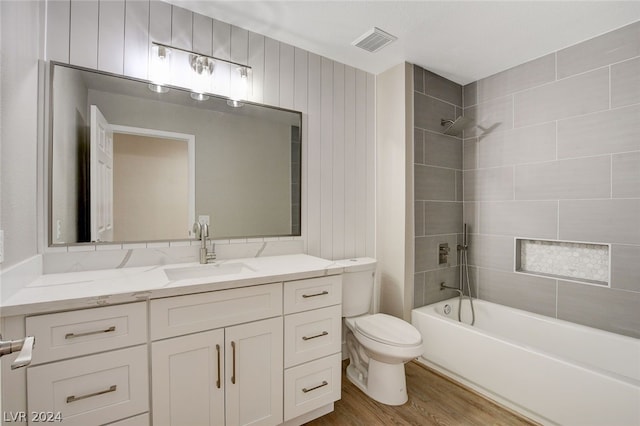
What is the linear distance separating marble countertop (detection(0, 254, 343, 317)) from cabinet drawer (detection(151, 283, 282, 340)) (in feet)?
0.13

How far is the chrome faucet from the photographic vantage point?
70.6 inches

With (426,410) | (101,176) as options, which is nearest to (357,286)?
(426,410)

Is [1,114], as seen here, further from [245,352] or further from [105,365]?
[245,352]

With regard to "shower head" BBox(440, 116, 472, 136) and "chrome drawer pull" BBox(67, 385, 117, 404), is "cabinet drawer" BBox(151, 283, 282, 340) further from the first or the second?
"shower head" BBox(440, 116, 472, 136)

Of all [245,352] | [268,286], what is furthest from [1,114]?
[245,352]

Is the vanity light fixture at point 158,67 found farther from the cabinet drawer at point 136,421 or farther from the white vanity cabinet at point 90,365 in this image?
the cabinet drawer at point 136,421

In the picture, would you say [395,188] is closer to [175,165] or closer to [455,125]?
[455,125]

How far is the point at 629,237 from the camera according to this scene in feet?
6.52

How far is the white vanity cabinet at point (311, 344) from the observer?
1.64 meters

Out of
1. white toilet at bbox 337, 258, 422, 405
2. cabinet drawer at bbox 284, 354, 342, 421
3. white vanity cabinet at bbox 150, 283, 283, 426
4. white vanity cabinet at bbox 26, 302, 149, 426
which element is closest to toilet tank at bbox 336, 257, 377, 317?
white toilet at bbox 337, 258, 422, 405

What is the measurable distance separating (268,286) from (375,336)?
836 mm

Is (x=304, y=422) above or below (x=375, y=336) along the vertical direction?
below

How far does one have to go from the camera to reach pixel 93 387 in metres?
1.17

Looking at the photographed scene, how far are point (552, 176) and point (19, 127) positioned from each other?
3.20 metres
